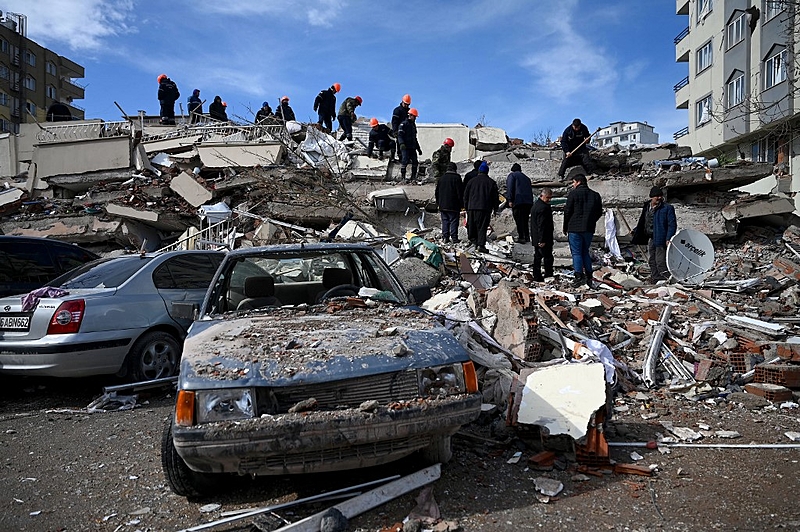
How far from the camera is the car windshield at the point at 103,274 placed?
586 cm

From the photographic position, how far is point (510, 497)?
10.6 ft

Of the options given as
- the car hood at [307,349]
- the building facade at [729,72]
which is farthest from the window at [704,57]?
the car hood at [307,349]

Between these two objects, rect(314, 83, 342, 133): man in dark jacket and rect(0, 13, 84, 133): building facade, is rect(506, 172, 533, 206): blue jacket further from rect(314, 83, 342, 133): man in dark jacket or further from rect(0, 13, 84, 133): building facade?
rect(0, 13, 84, 133): building facade

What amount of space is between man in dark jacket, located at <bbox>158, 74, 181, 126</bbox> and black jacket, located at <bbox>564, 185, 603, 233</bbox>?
1487 cm

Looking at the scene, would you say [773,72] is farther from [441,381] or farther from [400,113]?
[441,381]

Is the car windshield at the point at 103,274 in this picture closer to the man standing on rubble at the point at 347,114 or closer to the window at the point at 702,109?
the man standing on rubble at the point at 347,114

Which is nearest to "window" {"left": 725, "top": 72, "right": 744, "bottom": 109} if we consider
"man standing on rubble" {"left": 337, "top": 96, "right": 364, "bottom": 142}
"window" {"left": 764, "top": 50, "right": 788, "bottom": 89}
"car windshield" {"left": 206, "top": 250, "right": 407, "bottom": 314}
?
"window" {"left": 764, "top": 50, "right": 788, "bottom": 89}

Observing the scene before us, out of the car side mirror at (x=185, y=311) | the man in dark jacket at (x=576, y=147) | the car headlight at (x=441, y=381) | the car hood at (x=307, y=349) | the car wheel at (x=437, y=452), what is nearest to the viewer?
the car hood at (x=307, y=349)

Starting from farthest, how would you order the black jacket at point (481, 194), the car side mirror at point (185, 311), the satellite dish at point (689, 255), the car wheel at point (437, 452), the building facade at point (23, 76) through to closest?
the building facade at point (23, 76) < the black jacket at point (481, 194) < the satellite dish at point (689, 255) < the car side mirror at point (185, 311) < the car wheel at point (437, 452)

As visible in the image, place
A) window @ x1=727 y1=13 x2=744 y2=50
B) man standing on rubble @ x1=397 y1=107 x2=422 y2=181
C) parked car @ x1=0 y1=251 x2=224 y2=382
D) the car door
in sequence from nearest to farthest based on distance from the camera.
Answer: parked car @ x1=0 y1=251 x2=224 y2=382 < the car door < man standing on rubble @ x1=397 y1=107 x2=422 y2=181 < window @ x1=727 y1=13 x2=744 y2=50

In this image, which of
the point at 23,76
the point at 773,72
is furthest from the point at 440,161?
the point at 23,76

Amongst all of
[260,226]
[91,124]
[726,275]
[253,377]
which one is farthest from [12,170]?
[726,275]

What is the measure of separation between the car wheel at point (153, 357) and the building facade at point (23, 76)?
135 ft

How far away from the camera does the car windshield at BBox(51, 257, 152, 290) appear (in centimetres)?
586
